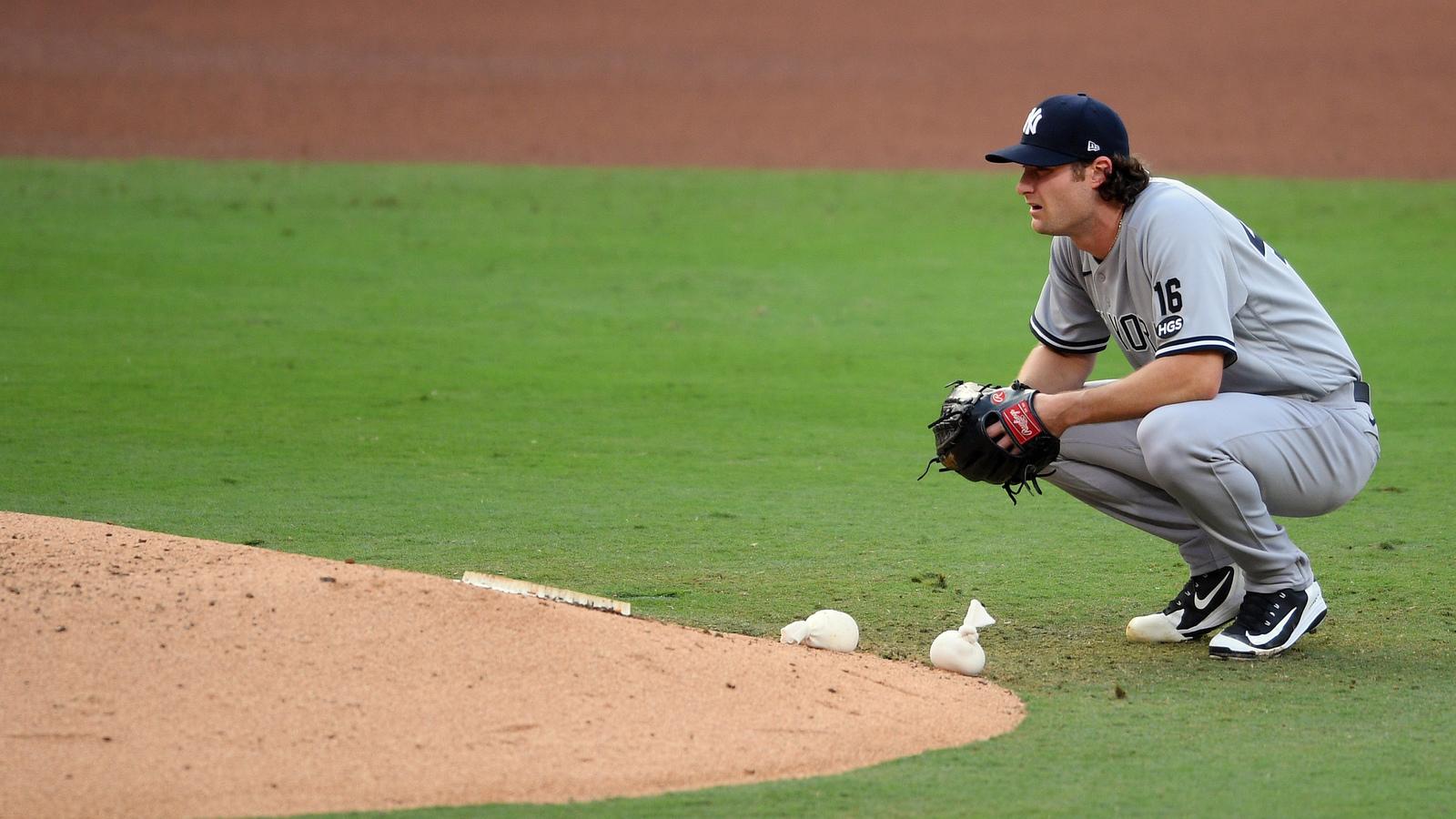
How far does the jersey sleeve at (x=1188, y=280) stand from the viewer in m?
3.35

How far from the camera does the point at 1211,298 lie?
3.36 meters

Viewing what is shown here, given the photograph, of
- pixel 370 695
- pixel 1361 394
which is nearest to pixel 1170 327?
pixel 1361 394

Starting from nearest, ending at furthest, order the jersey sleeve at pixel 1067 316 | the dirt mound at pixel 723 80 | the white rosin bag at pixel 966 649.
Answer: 1. the white rosin bag at pixel 966 649
2. the jersey sleeve at pixel 1067 316
3. the dirt mound at pixel 723 80

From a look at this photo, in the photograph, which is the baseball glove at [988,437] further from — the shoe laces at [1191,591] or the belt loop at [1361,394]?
the belt loop at [1361,394]

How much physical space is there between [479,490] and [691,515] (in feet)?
2.65

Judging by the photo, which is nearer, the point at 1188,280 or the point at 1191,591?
the point at 1188,280

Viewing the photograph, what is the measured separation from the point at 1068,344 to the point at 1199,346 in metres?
0.60

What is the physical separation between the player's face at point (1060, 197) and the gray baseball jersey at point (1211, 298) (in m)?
0.10

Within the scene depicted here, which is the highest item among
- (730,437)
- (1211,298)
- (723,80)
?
(723,80)

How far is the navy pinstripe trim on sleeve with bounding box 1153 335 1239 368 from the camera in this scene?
334 cm

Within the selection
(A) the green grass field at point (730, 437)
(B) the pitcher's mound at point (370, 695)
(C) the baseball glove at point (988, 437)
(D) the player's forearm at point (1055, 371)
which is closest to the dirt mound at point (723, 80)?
(A) the green grass field at point (730, 437)

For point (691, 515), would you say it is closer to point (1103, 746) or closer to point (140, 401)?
point (1103, 746)

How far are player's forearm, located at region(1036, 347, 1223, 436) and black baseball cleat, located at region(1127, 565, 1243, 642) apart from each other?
0.53 metres

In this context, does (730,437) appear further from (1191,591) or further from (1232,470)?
(1232,470)
